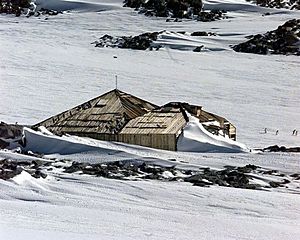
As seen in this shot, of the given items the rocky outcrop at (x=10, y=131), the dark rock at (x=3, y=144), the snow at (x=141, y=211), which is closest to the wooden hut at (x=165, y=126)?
the rocky outcrop at (x=10, y=131)

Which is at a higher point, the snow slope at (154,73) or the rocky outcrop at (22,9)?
the rocky outcrop at (22,9)

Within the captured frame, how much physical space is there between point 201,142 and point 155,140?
1.45 m

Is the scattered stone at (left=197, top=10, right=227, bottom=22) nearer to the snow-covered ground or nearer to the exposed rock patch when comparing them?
the snow-covered ground

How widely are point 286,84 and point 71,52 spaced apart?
13.9m

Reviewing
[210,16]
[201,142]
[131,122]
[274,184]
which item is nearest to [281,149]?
[201,142]

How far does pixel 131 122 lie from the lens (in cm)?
2298

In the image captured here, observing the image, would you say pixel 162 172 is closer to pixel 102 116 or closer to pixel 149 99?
pixel 102 116

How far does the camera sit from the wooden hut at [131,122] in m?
22.0

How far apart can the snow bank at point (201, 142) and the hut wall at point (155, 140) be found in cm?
25

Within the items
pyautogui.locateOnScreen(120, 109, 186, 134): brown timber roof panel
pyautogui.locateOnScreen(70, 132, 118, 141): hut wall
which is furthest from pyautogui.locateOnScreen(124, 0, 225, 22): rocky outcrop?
pyautogui.locateOnScreen(70, 132, 118, 141): hut wall

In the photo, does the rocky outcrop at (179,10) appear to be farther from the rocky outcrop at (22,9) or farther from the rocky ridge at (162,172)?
the rocky ridge at (162,172)

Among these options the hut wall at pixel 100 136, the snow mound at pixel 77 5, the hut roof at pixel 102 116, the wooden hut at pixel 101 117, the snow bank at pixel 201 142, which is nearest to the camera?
the snow bank at pixel 201 142

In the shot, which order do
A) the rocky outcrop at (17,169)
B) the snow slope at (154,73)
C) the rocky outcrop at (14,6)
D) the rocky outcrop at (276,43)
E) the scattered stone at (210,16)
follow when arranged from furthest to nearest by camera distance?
1. the rocky outcrop at (14,6)
2. the scattered stone at (210,16)
3. the rocky outcrop at (276,43)
4. the snow slope at (154,73)
5. the rocky outcrop at (17,169)

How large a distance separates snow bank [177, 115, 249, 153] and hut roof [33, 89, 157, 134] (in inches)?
83.6
